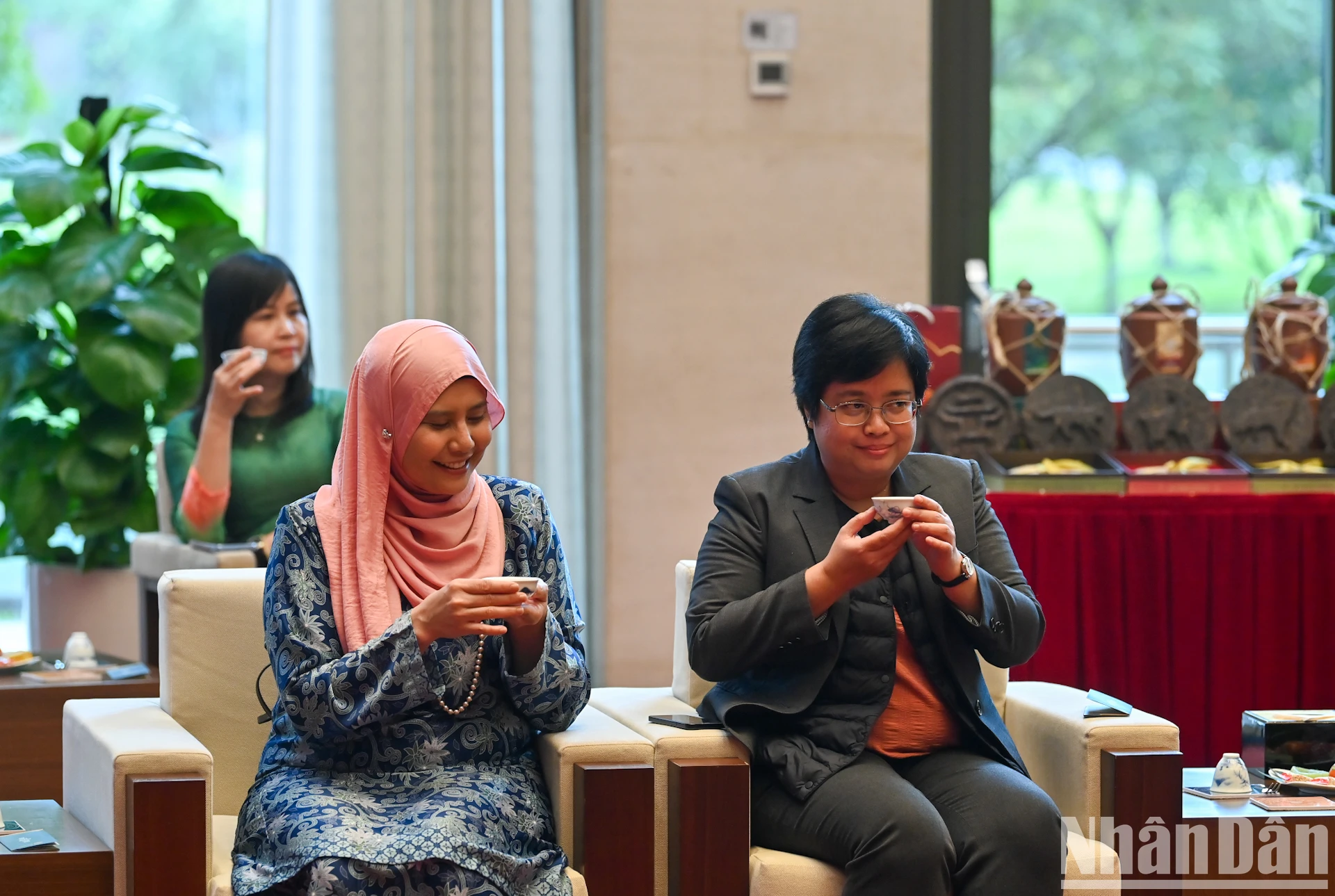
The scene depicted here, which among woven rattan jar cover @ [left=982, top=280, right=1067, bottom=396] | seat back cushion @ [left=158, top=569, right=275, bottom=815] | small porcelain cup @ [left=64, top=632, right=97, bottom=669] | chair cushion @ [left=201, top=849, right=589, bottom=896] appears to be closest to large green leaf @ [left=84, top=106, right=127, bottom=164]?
small porcelain cup @ [left=64, top=632, right=97, bottom=669]

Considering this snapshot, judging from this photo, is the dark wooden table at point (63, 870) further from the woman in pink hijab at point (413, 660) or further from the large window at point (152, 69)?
the large window at point (152, 69)

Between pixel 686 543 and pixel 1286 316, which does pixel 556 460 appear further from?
pixel 1286 316

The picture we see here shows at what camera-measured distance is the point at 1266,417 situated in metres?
4.14

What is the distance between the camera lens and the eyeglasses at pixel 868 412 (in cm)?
249

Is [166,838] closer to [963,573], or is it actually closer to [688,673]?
[688,673]

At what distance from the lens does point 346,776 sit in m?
2.38

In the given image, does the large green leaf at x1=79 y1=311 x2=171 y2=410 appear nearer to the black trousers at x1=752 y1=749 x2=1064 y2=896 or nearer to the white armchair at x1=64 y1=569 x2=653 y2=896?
the white armchair at x1=64 y1=569 x2=653 y2=896

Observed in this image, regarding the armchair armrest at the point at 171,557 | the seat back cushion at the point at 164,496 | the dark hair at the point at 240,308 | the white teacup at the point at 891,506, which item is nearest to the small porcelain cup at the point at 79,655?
the armchair armrest at the point at 171,557

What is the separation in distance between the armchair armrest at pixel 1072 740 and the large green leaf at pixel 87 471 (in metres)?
2.81

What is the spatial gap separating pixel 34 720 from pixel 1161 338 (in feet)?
9.67

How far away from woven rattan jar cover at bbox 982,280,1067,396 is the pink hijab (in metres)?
2.09

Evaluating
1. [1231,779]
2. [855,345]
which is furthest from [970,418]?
[855,345]

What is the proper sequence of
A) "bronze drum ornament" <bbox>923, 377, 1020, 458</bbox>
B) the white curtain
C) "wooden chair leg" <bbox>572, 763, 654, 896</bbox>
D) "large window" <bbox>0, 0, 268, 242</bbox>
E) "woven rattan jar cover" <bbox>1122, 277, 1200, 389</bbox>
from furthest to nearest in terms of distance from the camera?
1. "large window" <bbox>0, 0, 268, 242</bbox>
2. the white curtain
3. "woven rattan jar cover" <bbox>1122, 277, 1200, 389</bbox>
4. "bronze drum ornament" <bbox>923, 377, 1020, 458</bbox>
5. "wooden chair leg" <bbox>572, 763, 654, 896</bbox>

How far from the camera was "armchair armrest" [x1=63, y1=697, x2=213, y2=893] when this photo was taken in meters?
2.21
